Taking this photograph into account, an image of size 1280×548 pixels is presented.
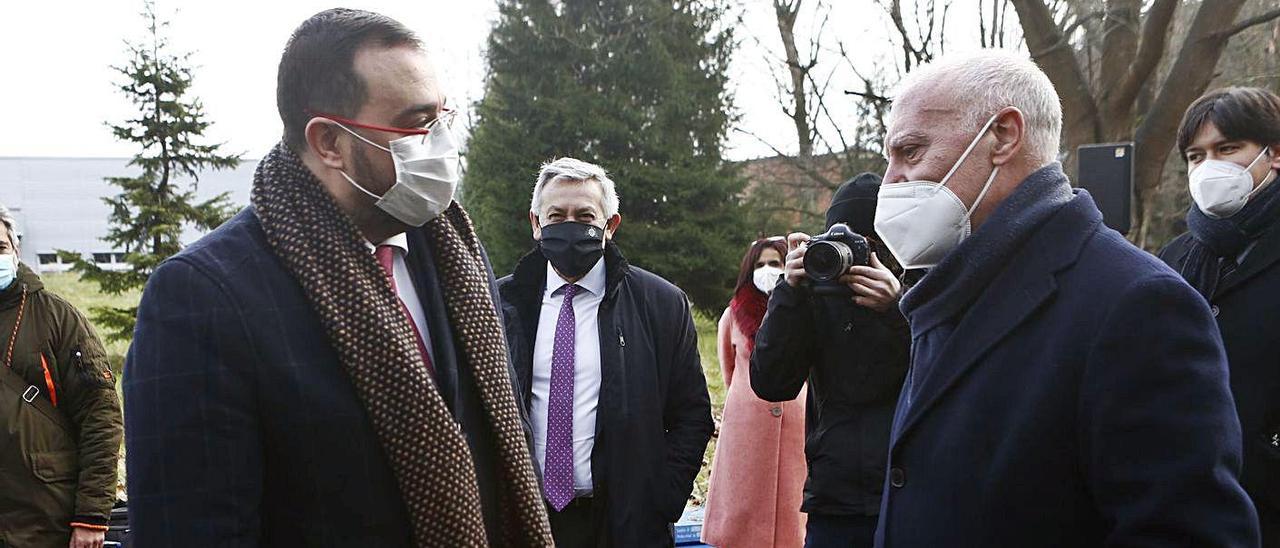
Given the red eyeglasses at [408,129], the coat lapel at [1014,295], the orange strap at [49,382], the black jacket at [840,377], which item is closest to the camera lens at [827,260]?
the black jacket at [840,377]

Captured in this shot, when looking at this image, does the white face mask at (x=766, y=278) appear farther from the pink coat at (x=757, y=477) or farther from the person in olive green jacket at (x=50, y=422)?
the person in olive green jacket at (x=50, y=422)

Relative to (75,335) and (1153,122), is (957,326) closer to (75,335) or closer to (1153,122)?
(75,335)

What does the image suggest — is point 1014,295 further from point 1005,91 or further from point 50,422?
point 50,422

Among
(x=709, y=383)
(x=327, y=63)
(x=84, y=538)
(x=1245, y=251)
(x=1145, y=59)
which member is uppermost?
(x=1145, y=59)

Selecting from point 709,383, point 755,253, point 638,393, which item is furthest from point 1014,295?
point 709,383

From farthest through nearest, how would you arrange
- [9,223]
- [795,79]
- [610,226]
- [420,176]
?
[795,79] → [9,223] → [610,226] → [420,176]

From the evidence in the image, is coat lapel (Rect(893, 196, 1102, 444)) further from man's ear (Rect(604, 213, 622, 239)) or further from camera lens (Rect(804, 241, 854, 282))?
man's ear (Rect(604, 213, 622, 239))

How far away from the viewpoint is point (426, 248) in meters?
2.22

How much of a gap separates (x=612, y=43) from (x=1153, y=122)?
1152 centimetres

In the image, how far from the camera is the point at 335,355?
1810 mm

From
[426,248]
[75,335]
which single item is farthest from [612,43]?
[426,248]

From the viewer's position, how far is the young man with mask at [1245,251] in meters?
3.00

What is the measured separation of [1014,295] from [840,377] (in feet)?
4.83

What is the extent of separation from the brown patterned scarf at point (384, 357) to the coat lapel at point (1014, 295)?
953 mm
